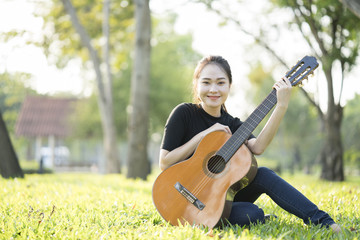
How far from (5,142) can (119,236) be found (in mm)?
5146

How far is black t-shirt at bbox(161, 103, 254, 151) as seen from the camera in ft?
11.3

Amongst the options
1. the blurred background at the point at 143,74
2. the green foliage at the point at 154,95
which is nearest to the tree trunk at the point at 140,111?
the blurred background at the point at 143,74

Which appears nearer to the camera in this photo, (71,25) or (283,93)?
(283,93)

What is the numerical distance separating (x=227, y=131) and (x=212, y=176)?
1.32ft

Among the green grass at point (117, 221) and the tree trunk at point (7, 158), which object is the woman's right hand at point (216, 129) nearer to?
the green grass at point (117, 221)

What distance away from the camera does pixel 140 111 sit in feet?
31.8

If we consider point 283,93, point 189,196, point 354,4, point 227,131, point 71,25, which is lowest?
point 189,196

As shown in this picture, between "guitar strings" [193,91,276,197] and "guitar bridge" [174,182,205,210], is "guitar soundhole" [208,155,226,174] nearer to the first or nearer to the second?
"guitar strings" [193,91,276,197]

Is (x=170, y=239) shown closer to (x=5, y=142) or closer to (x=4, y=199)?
(x=4, y=199)

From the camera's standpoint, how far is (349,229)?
10.2 feet

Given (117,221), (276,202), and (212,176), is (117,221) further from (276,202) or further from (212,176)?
(276,202)

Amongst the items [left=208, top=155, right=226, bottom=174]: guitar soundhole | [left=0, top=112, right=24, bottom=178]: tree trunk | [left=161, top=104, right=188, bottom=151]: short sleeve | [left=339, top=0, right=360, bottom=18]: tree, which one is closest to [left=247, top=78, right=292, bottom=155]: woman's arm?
[left=208, top=155, right=226, bottom=174]: guitar soundhole

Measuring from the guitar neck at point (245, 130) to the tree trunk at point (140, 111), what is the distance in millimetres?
6591

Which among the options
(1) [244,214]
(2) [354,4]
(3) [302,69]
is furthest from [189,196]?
(2) [354,4]
